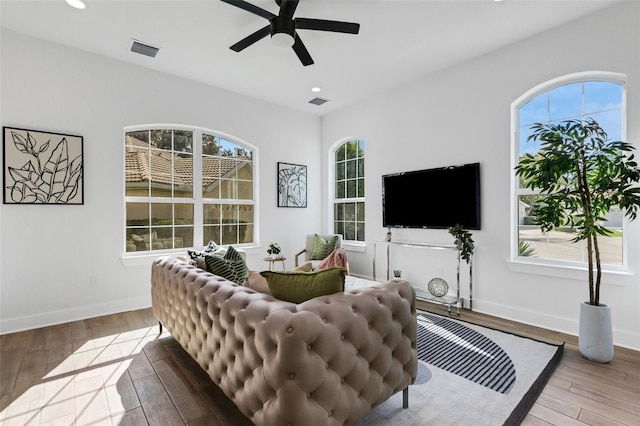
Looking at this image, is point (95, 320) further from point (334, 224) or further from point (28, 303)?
point (334, 224)

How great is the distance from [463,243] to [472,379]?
1694 mm

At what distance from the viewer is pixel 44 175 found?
327 cm

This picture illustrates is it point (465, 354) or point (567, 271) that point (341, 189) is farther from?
point (465, 354)

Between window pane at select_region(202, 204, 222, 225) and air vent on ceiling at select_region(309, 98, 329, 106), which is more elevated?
air vent on ceiling at select_region(309, 98, 329, 106)

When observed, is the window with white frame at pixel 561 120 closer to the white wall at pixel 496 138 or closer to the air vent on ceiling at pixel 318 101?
the white wall at pixel 496 138

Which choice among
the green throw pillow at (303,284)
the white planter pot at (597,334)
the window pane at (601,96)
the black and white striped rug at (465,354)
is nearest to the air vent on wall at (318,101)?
the window pane at (601,96)

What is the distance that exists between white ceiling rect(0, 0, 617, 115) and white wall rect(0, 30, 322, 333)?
0.86 feet

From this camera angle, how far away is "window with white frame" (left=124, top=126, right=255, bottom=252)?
399 cm

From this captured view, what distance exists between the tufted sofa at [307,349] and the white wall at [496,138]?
221cm

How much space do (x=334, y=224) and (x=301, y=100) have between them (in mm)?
2272

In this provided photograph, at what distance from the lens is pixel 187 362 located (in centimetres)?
249

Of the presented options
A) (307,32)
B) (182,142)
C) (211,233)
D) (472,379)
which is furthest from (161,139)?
(472,379)

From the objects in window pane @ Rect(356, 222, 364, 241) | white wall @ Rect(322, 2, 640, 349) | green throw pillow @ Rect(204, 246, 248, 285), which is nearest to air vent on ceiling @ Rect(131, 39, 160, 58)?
green throw pillow @ Rect(204, 246, 248, 285)

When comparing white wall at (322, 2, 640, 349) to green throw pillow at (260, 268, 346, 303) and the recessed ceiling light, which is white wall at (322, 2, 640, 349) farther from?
the recessed ceiling light
